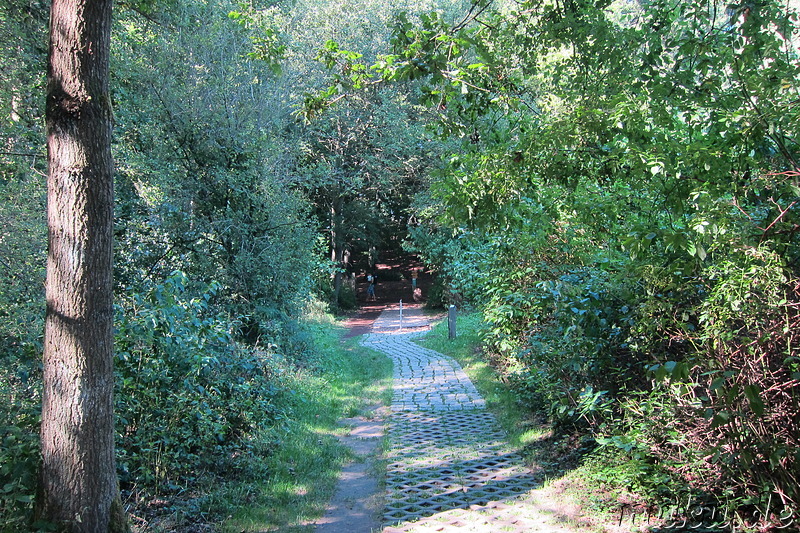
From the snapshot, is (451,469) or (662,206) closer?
(662,206)

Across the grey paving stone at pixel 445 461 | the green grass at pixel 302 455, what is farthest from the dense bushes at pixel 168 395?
the grey paving stone at pixel 445 461

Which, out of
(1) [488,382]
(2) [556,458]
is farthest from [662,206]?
(1) [488,382]

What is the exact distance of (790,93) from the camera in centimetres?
381

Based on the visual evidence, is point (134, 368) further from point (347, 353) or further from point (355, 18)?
point (355, 18)

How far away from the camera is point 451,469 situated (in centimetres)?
Answer: 619

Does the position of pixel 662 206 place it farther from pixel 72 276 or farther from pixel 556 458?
pixel 72 276

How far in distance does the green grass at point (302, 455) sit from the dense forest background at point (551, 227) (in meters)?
0.40

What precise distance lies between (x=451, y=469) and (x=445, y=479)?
0.33m

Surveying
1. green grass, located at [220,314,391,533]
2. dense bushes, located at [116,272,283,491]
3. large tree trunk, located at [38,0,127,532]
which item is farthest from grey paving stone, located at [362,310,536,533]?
large tree trunk, located at [38,0,127,532]

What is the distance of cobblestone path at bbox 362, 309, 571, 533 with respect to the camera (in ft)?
15.8

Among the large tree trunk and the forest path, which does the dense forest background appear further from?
the forest path

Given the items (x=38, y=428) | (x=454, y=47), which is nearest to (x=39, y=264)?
(x=38, y=428)

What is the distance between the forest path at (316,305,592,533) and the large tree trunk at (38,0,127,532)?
81.5 inches

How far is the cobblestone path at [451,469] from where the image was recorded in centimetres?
481
